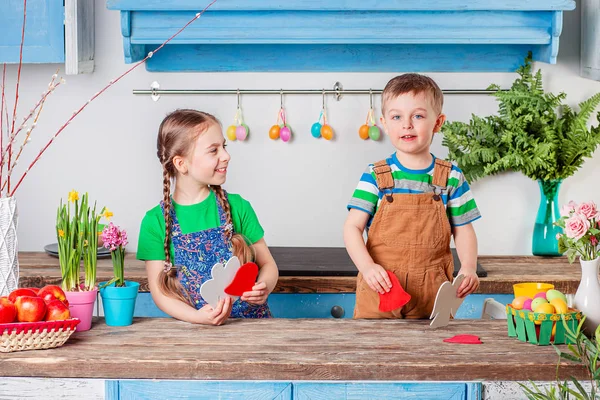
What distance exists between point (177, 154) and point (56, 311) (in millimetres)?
641

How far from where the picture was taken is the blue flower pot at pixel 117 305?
1945mm

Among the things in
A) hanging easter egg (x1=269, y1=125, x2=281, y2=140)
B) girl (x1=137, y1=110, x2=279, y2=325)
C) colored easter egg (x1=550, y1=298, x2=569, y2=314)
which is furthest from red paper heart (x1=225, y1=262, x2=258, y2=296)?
hanging easter egg (x1=269, y1=125, x2=281, y2=140)

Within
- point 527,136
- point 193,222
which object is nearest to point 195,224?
point 193,222

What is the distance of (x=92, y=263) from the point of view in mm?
1956

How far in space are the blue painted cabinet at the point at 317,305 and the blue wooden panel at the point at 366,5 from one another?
38.8 inches

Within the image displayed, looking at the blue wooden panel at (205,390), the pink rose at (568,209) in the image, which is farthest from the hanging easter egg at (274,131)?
the blue wooden panel at (205,390)

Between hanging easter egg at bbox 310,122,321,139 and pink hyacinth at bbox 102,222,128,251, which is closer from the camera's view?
pink hyacinth at bbox 102,222,128,251

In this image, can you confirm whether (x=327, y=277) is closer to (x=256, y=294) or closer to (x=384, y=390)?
(x=256, y=294)

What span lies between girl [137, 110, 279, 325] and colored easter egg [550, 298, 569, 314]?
2.45ft

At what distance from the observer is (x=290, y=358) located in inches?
65.1

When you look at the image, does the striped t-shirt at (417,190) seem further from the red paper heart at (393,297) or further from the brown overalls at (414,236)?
the red paper heart at (393,297)

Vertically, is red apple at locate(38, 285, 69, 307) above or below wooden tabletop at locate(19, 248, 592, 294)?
above

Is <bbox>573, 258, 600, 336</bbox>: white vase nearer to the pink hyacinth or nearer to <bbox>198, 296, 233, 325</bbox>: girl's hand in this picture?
<bbox>198, 296, 233, 325</bbox>: girl's hand

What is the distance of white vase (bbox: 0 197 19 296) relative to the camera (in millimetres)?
1950
